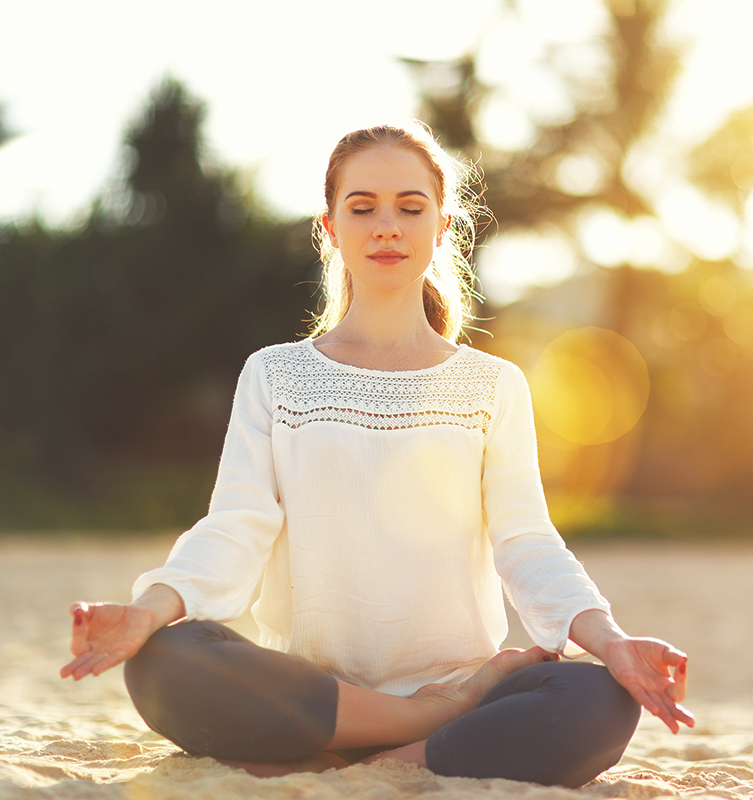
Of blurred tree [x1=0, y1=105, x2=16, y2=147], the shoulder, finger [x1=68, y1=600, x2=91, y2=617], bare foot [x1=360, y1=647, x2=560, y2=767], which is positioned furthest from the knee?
blurred tree [x1=0, y1=105, x2=16, y2=147]

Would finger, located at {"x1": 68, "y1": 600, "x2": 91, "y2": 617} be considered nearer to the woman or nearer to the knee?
the woman

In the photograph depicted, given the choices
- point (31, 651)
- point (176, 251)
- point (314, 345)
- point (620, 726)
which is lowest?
point (31, 651)

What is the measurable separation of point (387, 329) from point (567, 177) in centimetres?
1424

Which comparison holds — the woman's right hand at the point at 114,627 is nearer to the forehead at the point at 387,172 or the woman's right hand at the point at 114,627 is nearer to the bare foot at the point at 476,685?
the bare foot at the point at 476,685

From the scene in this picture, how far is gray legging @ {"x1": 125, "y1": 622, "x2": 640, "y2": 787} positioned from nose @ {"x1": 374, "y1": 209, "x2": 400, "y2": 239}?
1.14 m

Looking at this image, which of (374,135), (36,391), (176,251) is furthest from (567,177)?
(374,135)

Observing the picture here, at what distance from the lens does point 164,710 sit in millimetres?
2238

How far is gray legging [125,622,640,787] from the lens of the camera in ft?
7.18

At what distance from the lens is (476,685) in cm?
242

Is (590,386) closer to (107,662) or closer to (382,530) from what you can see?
(382,530)

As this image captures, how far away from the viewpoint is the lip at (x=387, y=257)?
103 inches

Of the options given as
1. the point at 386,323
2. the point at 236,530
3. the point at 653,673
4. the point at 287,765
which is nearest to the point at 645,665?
the point at 653,673

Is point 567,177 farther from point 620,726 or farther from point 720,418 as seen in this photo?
point 620,726

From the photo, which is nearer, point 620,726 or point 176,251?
point 620,726
